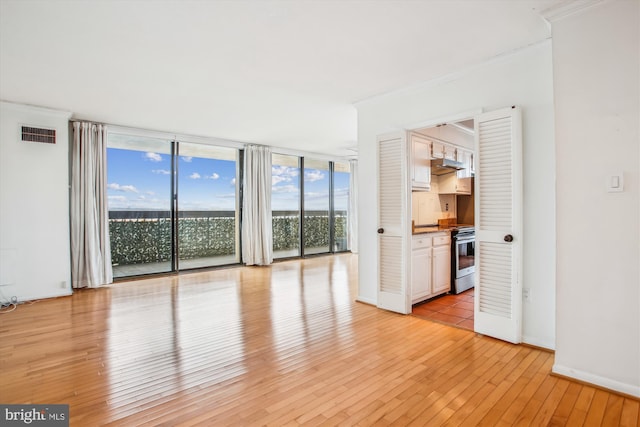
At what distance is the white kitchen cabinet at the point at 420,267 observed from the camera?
13.2 ft

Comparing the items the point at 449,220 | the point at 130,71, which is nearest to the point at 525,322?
the point at 449,220

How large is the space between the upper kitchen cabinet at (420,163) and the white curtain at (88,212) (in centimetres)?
501

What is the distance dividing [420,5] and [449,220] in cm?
412

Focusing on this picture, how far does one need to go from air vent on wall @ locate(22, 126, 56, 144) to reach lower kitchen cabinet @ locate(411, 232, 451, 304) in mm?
5364

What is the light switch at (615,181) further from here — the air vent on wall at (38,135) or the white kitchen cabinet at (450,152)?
the air vent on wall at (38,135)

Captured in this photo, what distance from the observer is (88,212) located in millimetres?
5094

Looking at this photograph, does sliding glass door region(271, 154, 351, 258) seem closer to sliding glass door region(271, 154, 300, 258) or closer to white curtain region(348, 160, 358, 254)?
sliding glass door region(271, 154, 300, 258)

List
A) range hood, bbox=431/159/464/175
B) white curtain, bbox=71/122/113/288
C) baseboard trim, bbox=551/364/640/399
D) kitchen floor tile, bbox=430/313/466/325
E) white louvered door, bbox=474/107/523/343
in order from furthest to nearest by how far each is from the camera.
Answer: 1. white curtain, bbox=71/122/113/288
2. range hood, bbox=431/159/464/175
3. kitchen floor tile, bbox=430/313/466/325
4. white louvered door, bbox=474/107/523/343
5. baseboard trim, bbox=551/364/640/399

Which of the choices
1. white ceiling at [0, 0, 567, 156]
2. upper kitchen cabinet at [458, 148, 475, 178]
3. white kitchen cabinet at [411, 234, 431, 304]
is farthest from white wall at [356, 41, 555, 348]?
upper kitchen cabinet at [458, 148, 475, 178]

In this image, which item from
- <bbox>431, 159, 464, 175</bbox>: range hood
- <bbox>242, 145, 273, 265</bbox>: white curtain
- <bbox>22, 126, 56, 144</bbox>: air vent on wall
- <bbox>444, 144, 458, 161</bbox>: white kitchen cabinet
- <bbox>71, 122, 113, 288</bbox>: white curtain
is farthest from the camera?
<bbox>242, 145, 273, 265</bbox>: white curtain

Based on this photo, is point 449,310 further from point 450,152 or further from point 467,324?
point 450,152

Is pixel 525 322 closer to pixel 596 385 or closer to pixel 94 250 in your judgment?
pixel 596 385

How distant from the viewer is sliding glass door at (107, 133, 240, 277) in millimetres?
5859

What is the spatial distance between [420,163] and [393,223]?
105cm
